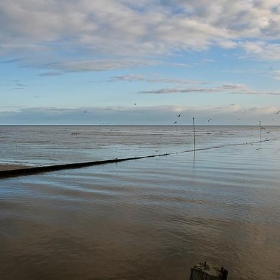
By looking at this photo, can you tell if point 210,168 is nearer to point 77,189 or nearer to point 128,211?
point 77,189

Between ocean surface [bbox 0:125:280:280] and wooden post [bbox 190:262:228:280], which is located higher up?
wooden post [bbox 190:262:228:280]

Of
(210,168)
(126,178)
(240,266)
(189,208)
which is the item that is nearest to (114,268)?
(240,266)

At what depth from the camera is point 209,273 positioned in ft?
14.1

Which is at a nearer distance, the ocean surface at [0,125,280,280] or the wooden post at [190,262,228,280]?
the wooden post at [190,262,228,280]

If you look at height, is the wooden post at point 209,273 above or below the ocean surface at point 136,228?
above

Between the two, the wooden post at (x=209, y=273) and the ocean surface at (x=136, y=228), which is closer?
the wooden post at (x=209, y=273)

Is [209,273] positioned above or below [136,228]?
above

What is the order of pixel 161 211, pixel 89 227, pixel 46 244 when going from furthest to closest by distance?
pixel 161 211 → pixel 89 227 → pixel 46 244

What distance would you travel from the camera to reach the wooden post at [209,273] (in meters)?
4.28

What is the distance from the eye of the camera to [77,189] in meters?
15.4

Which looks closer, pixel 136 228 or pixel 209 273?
pixel 209 273

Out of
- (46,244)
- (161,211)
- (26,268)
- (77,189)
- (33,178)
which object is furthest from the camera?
(33,178)

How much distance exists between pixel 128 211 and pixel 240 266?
16.2 ft

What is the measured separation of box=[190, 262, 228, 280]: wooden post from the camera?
4281 millimetres
